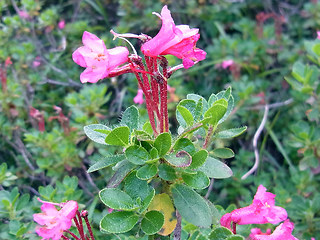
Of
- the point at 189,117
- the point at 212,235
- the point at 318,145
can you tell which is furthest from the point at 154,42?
the point at 318,145

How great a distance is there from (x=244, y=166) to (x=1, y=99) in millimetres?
1552

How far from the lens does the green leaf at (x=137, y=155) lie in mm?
1013

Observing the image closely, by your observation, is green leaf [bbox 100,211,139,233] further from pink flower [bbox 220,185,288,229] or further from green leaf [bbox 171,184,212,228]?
pink flower [bbox 220,185,288,229]

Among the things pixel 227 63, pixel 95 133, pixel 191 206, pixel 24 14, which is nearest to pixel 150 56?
pixel 95 133

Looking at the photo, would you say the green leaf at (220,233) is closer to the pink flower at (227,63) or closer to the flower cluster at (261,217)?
the flower cluster at (261,217)

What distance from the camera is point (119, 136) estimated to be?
1.00m

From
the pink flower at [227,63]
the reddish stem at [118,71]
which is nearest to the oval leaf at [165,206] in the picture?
the reddish stem at [118,71]

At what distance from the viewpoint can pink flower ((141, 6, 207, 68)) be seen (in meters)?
0.97

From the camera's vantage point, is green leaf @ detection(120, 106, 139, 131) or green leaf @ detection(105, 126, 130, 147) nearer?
green leaf @ detection(105, 126, 130, 147)

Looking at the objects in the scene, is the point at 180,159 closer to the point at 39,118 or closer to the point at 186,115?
the point at 186,115

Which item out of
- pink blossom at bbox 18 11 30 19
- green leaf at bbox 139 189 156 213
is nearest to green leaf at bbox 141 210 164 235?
green leaf at bbox 139 189 156 213

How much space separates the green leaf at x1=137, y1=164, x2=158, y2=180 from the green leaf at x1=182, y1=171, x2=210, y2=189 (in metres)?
0.09

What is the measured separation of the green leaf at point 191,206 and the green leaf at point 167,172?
51 millimetres

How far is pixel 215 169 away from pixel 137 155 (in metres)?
0.23
